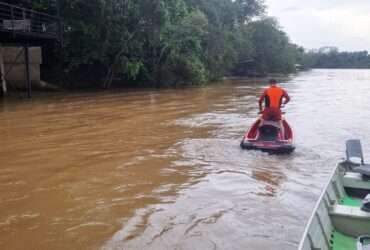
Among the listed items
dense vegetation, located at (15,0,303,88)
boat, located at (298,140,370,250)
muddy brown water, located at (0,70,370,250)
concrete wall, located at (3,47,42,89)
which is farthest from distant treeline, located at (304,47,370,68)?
boat, located at (298,140,370,250)

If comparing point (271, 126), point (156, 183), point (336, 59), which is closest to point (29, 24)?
point (271, 126)

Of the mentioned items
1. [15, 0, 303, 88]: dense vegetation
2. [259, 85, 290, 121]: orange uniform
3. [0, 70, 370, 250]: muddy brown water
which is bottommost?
[0, 70, 370, 250]: muddy brown water

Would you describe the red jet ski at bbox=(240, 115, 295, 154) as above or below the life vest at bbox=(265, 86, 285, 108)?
→ below

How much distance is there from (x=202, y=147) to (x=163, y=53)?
77.1 ft

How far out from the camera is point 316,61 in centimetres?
11712

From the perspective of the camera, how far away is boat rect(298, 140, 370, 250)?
4047 millimetres

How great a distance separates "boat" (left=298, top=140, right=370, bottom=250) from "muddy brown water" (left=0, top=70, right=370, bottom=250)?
2.20 ft

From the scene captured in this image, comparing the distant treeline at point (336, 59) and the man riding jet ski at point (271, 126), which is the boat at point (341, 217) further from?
the distant treeline at point (336, 59)

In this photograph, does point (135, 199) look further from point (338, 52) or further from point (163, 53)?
point (338, 52)

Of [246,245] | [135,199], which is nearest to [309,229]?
[246,245]

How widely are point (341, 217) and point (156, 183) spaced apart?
3548mm

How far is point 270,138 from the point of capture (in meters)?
10.1

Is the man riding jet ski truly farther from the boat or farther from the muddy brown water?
the boat

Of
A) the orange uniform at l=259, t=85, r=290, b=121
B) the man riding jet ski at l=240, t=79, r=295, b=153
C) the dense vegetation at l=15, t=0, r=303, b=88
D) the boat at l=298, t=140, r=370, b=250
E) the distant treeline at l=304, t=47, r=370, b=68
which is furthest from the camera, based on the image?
the distant treeline at l=304, t=47, r=370, b=68
